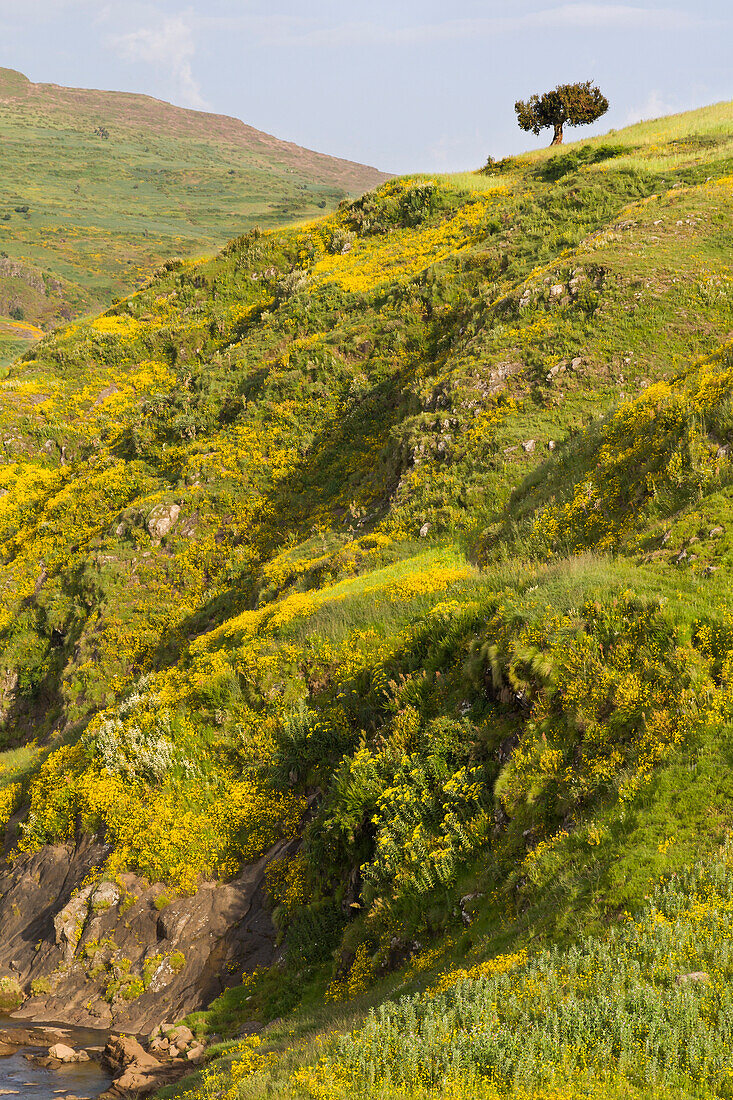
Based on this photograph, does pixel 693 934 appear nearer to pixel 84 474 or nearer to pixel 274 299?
pixel 84 474

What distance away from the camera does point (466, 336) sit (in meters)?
25.6

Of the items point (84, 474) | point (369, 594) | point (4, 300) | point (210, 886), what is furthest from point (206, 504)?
point (4, 300)

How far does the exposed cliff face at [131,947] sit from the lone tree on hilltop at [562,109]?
51486 millimetres

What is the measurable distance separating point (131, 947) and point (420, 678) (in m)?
7.88

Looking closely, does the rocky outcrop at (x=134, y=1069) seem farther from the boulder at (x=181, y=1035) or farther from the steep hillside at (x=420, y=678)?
the steep hillside at (x=420, y=678)

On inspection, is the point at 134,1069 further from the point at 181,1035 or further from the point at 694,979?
the point at 694,979

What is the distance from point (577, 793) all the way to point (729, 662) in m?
2.36

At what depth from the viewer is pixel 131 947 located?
13.6 metres

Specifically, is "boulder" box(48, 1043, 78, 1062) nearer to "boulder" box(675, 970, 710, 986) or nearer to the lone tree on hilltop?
"boulder" box(675, 970, 710, 986)

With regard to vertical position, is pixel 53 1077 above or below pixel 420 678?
below

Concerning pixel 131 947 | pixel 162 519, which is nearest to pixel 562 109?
pixel 162 519

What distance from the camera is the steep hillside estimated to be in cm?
655

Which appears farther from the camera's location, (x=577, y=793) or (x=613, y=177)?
(x=613, y=177)

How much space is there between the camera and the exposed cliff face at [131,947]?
1280cm
